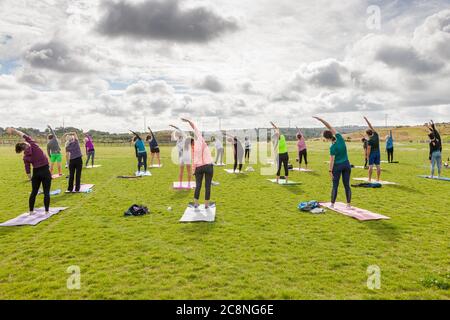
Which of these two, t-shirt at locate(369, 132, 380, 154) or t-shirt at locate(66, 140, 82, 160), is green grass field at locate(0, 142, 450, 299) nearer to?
t-shirt at locate(66, 140, 82, 160)

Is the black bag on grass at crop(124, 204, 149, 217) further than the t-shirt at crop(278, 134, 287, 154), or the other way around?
the t-shirt at crop(278, 134, 287, 154)

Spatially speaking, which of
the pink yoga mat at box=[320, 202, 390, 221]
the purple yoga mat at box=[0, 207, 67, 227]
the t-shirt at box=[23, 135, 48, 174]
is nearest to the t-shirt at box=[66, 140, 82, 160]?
the purple yoga mat at box=[0, 207, 67, 227]

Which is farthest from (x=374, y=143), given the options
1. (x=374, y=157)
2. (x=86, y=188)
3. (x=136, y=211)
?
(x=86, y=188)

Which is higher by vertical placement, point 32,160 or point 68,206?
point 32,160

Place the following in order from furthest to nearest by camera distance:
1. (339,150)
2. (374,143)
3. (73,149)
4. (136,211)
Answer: (374,143)
(73,149)
(136,211)
(339,150)

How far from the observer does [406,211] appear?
31.9 feet

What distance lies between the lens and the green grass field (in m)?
4.82

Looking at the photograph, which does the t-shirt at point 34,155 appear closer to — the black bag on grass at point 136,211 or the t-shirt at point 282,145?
the black bag on grass at point 136,211

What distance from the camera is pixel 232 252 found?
6332 mm

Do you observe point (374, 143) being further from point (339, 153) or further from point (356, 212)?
point (356, 212)

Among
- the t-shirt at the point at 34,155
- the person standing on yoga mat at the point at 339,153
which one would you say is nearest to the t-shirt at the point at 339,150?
the person standing on yoga mat at the point at 339,153

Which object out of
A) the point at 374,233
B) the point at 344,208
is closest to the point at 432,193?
the point at 344,208

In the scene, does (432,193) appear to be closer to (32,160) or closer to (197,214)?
(197,214)

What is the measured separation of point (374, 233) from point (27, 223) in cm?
896
